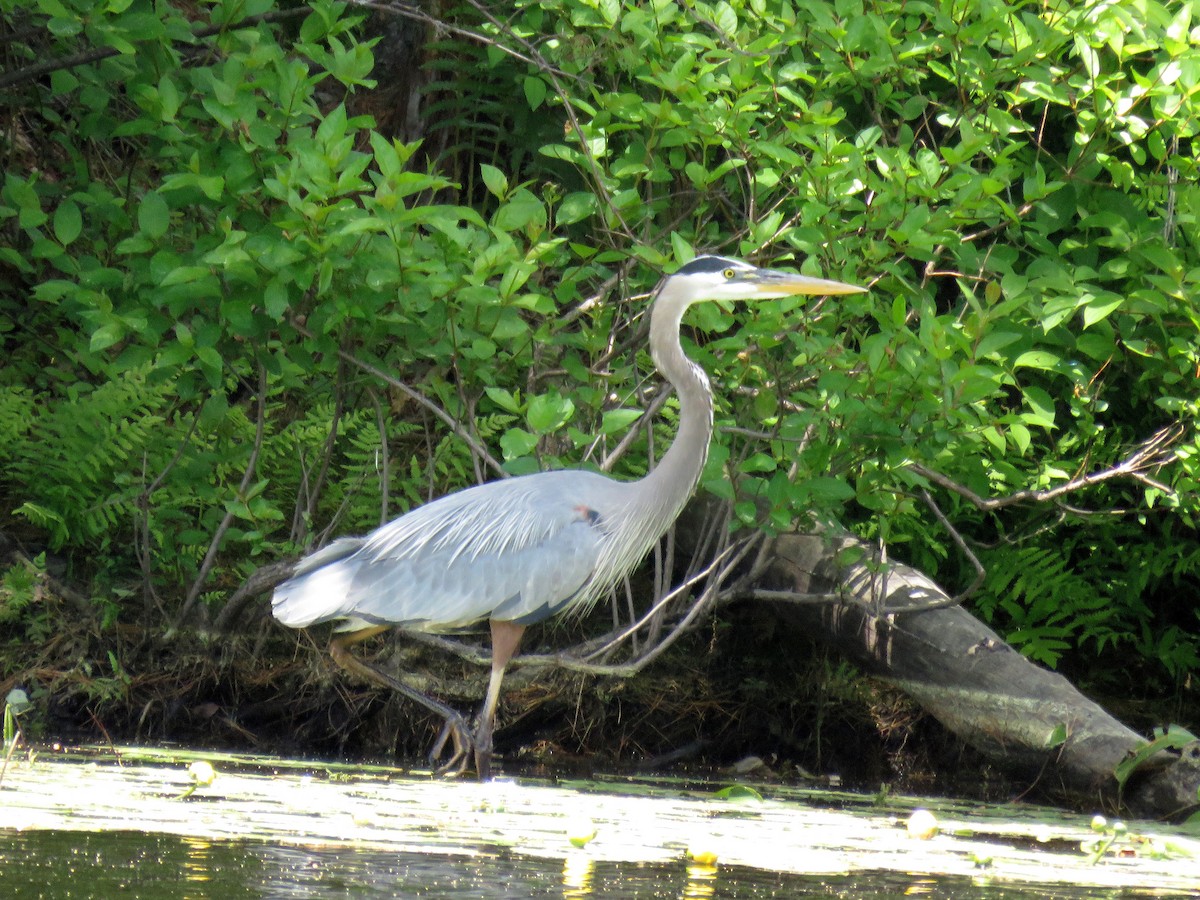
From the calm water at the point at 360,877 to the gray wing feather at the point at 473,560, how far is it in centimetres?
184

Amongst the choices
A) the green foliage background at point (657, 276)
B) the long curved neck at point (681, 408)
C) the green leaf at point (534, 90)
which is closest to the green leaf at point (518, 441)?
the green foliage background at point (657, 276)

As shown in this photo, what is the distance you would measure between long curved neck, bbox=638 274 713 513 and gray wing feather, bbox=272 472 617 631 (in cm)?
24

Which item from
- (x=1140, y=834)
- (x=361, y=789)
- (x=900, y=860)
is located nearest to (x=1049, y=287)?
(x=1140, y=834)

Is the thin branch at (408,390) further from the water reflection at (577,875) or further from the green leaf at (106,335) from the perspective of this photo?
the water reflection at (577,875)

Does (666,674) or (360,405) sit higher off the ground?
(360,405)

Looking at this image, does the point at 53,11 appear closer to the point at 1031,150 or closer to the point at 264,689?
the point at 264,689

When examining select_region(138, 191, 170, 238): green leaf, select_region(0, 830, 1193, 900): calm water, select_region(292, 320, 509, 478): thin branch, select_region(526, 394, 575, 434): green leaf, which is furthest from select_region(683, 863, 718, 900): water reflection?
select_region(138, 191, 170, 238): green leaf

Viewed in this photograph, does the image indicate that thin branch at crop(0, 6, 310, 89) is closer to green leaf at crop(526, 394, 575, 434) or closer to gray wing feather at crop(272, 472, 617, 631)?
green leaf at crop(526, 394, 575, 434)

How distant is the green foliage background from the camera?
16.3ft

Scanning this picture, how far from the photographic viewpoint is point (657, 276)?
5.95 m

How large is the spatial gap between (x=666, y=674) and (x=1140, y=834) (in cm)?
232

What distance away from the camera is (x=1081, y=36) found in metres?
5.09

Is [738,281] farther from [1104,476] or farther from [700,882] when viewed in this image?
[700,882]

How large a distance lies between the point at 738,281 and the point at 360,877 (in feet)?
8.86
